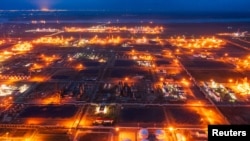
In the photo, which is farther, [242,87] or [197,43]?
[197,43]

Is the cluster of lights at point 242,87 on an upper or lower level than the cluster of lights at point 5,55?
lower

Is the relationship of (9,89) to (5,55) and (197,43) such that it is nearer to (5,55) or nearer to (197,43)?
(5,55)

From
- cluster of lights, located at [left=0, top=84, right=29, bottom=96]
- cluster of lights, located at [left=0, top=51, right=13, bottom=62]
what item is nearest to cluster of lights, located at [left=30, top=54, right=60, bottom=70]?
cluster of lights, located at [left=0, top=51, right=13, bottom=62]

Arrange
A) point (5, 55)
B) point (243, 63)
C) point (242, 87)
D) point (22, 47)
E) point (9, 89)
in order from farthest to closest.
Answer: point (22, 47) → point (5, 55) → point (243, 63) → point (242, 87) → point (9, 89)

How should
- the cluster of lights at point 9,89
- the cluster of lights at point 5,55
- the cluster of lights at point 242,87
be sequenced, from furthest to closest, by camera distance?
the cluster of lights at point 5,55 < the cluster of lights at point 9,89 < the cluster of lights at point 242,87

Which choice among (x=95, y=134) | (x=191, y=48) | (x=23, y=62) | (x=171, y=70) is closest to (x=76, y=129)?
(x=95, y=134)

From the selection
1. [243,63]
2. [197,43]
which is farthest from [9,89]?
[197,43]

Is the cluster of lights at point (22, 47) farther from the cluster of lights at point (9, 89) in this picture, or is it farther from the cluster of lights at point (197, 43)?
the cluster of lights at point (197, 43)

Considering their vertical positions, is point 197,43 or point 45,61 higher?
point 197,43

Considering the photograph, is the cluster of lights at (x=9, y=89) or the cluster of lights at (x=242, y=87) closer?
the cluster of lights at (x=242, y=87)

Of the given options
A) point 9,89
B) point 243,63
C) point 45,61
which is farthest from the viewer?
point 45,61

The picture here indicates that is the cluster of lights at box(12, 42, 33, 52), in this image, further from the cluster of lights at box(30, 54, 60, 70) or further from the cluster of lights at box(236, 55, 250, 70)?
the cluster of lights at box(236, 55, 250, 70)

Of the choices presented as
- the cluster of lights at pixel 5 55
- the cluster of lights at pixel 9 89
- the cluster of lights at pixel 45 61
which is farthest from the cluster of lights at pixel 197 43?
the cluster of lights at pixel 9 89
